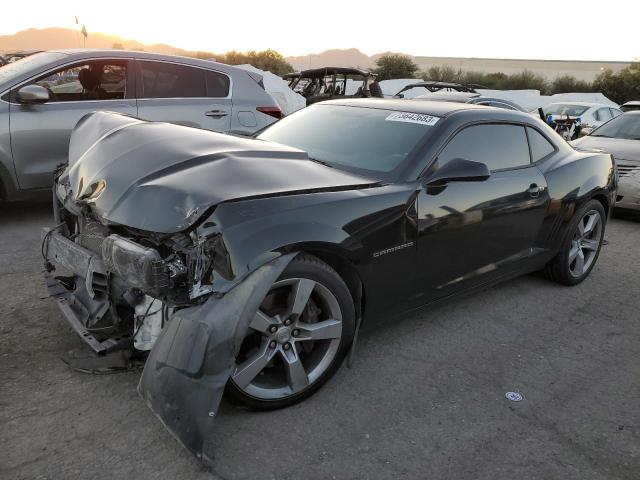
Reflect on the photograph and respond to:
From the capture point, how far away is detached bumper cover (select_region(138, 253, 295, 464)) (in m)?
2.22

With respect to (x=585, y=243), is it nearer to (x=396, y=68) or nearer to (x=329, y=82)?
(x=329, y=82)

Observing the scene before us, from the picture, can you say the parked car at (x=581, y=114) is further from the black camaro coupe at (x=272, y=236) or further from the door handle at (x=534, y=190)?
the black camaro coupe at (x=272, y=236)

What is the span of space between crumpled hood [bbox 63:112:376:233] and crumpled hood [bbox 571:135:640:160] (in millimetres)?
5829

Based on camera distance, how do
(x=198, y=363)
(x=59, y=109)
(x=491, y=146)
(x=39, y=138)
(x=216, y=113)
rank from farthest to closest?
(x=216, y=113)
(x=59, y=109)
(x=39, y=138)
(x=491, y=146)
(x=198, y=363)

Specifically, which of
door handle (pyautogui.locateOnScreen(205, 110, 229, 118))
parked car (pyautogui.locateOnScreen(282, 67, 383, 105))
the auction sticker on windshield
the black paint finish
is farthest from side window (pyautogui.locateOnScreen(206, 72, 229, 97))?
parked car (pyautogui.locateOnScreen(282, 67, 383, 105))

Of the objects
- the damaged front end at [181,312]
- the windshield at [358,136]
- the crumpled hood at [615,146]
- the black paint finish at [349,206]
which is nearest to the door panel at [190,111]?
the windshield at [358,136]

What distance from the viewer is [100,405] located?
2.64 metres

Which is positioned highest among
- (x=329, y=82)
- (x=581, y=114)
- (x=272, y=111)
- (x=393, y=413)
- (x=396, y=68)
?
(x=396, y=68)

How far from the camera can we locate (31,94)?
506cm

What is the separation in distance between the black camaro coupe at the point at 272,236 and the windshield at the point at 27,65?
2042 mm

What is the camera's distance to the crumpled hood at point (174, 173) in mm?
2506

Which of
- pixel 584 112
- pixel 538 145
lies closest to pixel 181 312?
pixel 538 145

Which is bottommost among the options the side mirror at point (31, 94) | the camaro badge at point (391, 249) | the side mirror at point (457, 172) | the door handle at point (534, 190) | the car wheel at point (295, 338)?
the car wheel at point (295, 338)

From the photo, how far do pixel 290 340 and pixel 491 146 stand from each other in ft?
7.12
